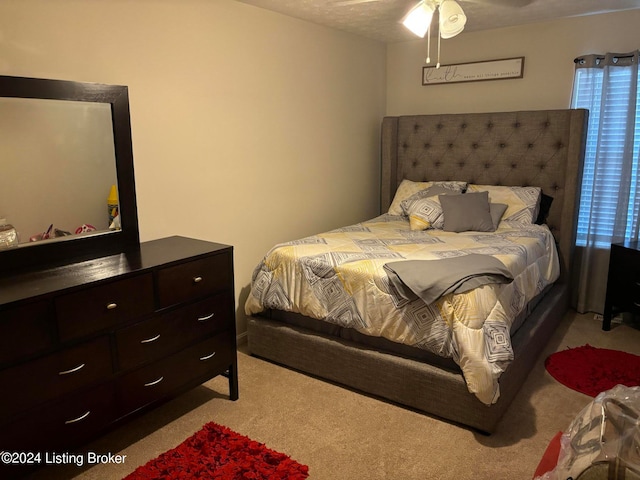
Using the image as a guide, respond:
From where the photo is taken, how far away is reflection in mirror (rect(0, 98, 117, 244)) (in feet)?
6.15

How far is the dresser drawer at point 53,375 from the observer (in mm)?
1541

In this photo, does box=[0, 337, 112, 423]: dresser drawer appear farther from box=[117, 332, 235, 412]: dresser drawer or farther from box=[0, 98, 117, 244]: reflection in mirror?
box=[0, 98, 117, 244]: reflection in mirror

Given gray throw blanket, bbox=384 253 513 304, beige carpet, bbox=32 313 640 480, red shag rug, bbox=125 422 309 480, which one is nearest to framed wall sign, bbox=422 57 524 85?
gray throw blanket, bbox=384 253 513 304

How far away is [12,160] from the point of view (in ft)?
6.16

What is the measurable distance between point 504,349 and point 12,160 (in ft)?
6.87

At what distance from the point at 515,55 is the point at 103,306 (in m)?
3.22

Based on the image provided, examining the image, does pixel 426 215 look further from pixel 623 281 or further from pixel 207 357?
pixel 207 357

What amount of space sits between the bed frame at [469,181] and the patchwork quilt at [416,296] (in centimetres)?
13

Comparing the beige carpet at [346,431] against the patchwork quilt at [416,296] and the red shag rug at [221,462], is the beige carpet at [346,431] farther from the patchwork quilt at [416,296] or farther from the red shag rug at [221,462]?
the patchwork quilt at [416,296]

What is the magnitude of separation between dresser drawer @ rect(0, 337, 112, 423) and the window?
10.4ft

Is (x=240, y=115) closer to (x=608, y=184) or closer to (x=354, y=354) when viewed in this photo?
(x=354, y=354)

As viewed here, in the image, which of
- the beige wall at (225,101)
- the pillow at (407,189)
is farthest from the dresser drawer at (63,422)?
the pillow at (407,189)

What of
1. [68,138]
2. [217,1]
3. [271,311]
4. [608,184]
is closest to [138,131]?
[68,138]

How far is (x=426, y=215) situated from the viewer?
10.8 ft
